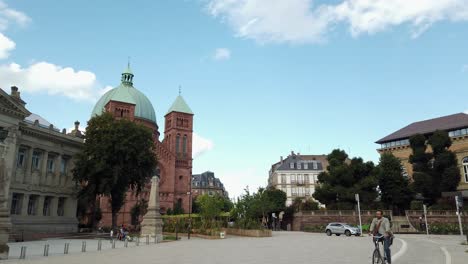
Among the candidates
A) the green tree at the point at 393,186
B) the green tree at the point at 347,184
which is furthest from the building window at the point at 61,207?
the green tree at the point at 393,186

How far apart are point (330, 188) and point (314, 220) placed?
5.62 meters

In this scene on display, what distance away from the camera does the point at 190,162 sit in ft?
281

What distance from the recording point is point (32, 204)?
36969 mm

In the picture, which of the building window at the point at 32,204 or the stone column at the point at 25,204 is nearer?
the stone column at the point at 25,204

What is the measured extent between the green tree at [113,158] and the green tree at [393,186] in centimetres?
3552

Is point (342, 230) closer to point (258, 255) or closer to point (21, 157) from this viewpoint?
point (258, 255)

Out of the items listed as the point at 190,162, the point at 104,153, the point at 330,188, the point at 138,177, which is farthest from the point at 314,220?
the point at 190,162

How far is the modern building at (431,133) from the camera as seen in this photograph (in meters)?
56.7

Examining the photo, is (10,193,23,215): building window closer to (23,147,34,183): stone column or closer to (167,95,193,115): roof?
(23,147,34,183): stone column

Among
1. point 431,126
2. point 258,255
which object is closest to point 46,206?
point 258,255

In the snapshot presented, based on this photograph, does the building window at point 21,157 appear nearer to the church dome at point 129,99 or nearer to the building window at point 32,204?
→ the building window at point 32,204

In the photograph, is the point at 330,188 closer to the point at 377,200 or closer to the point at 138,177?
the point at 377,200

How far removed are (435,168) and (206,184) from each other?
95.2 meters

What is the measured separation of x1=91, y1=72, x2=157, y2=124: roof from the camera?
3120 inches
